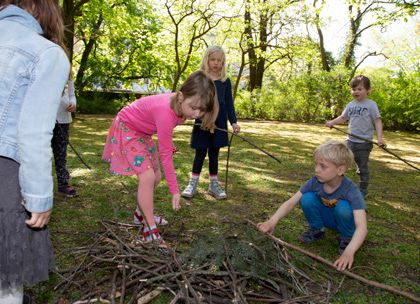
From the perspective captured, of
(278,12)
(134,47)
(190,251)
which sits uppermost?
(278,12)

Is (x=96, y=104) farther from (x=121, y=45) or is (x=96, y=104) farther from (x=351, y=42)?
(x=351, y=42)

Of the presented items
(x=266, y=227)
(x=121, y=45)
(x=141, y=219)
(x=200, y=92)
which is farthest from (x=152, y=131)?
(x=121, y=45)

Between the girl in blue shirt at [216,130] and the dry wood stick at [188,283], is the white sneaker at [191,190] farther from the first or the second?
the dry wood stick at [188,283]

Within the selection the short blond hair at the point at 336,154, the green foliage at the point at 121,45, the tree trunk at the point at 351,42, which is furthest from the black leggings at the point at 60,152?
the tree trunk at the point at 351,42

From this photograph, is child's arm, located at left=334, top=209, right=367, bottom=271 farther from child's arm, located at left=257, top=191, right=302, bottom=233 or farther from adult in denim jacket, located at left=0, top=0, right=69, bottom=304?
adult in denim jacket, located at left=0, top=0, right=69, bottom=304

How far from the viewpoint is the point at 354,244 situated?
2756 millimetres

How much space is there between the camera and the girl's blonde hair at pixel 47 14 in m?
1.67

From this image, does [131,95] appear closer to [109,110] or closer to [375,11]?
[109,110]

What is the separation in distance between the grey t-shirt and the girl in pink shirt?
7.62ft

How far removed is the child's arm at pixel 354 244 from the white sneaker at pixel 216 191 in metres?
1.77

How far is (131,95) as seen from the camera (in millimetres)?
21797

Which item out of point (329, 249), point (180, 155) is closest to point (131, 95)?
point (180, 155)

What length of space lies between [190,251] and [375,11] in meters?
11.5

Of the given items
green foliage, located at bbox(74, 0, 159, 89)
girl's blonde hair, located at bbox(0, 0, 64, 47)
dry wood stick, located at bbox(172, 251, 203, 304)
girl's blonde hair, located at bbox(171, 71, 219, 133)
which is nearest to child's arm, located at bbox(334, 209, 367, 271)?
dry wood stick, located at bbox(172, 251, 203, 304)
